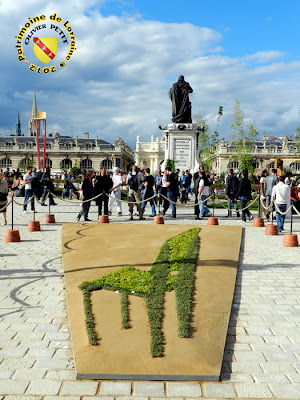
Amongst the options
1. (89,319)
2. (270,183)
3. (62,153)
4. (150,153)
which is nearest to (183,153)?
(270,183)

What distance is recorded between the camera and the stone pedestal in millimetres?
23781

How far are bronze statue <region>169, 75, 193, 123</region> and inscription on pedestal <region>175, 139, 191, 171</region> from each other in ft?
5.30

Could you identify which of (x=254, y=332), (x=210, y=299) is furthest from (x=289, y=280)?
(x=254, y=332)

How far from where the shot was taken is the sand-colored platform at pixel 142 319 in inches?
145

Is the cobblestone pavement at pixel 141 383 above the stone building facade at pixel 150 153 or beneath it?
beneath

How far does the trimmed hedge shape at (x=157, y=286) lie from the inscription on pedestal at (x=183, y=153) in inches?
627

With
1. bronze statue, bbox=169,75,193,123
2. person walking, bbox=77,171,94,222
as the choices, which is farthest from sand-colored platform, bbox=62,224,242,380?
bronze statue, bbox=169,75,193,123

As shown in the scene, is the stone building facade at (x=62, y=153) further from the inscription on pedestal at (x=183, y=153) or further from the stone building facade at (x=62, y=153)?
the inscription on pedestal at (x=183, y=153)

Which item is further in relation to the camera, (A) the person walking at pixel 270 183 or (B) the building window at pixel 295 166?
(B) the building window at pixel 295 166

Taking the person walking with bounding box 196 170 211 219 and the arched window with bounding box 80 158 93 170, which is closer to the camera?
the person walking with bounding box 196 170 211 219

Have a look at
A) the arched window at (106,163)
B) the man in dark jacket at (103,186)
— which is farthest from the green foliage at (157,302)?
the arched window at (106,163)

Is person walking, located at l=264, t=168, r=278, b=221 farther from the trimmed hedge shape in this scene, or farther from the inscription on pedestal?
the inscription on pedestal

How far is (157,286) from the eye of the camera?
5.88m

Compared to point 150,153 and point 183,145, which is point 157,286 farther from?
point 150,153
